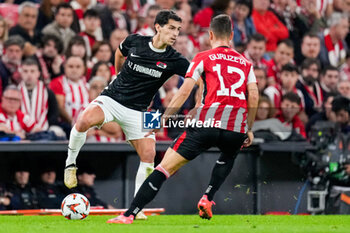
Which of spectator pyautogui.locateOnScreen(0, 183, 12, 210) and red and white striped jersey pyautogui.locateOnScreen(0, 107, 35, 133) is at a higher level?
red and white striped jersey pyautogui.locateOnScreen(0, 107, 35, 133)

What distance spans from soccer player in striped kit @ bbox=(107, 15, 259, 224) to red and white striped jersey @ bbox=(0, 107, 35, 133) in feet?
13.1

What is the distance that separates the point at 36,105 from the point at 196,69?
15.5ft

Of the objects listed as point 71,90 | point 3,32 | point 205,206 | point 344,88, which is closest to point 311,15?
point 344,88

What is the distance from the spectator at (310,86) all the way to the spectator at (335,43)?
1.24 m

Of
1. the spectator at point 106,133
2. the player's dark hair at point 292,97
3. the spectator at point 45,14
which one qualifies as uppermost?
the spectator at point 45,14

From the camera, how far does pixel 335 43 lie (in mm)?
17562

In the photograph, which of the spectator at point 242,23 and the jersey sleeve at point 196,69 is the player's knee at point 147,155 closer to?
the jersey sleeve at point 196,69

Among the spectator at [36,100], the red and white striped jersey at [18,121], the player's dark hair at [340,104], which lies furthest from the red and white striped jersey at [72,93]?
the player's dark hair at [340,104]

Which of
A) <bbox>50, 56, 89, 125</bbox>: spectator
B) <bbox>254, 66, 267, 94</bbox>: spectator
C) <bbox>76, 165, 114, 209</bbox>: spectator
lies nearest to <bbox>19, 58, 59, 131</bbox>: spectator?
<bbox>50, 56, 89, 125</bbox>: spectator

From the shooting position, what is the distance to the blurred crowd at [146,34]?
12711 mm

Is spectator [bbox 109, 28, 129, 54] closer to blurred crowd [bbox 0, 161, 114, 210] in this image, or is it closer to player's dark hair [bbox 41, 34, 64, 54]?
player's dark hair [bbox 41, 34, 64, 54]

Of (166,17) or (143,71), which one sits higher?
(166,17)

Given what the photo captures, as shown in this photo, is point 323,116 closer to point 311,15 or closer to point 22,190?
point 311,15

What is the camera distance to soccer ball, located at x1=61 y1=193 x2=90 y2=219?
934cm
